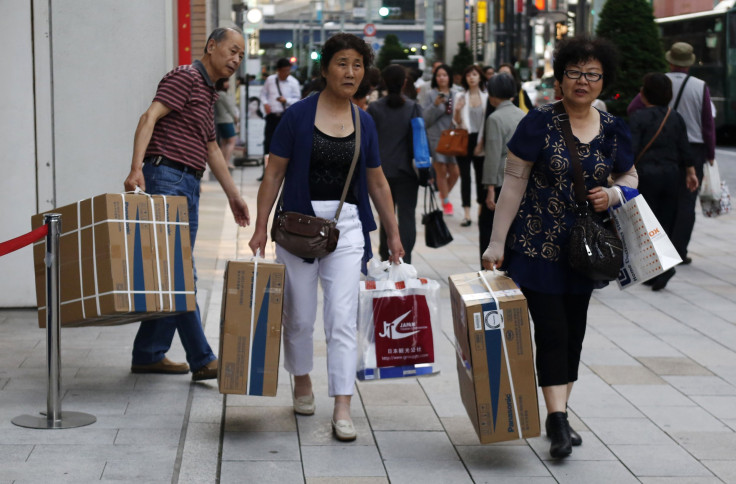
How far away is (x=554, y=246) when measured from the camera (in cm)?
496

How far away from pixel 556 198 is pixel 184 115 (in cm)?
203

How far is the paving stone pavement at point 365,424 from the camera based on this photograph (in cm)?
475

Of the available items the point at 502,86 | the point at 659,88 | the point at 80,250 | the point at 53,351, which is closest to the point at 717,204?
the point at 659,88

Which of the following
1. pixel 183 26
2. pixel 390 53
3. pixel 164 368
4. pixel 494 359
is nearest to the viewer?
Answer: pixel 494 359

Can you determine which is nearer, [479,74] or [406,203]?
[406,203]

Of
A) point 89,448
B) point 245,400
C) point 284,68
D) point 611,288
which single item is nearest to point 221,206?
point 284,68

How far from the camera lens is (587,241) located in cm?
484

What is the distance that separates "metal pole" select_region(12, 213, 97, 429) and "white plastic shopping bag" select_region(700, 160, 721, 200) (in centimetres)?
668

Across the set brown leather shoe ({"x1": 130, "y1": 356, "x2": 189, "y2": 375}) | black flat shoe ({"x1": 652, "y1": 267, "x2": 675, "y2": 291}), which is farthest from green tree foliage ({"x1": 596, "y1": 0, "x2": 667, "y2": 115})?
brown leather shoe ({"x1": 130, "y1": 356, "x2": 189, "y2": 375})

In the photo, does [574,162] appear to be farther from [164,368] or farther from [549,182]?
[164,368]

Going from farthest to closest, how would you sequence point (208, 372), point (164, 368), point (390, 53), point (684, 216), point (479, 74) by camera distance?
1. point (390, 53)
2. point (479, 74)
3. point (684, 216)
4. point (164, 368)
5. point (208, 372)

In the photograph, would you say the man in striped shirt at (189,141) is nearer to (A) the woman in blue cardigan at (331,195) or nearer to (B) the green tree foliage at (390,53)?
(A) the woman in blue cardigan at (331,195)

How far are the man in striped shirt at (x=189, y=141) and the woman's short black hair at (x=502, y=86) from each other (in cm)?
333

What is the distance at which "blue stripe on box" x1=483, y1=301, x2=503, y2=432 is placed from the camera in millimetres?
4758
